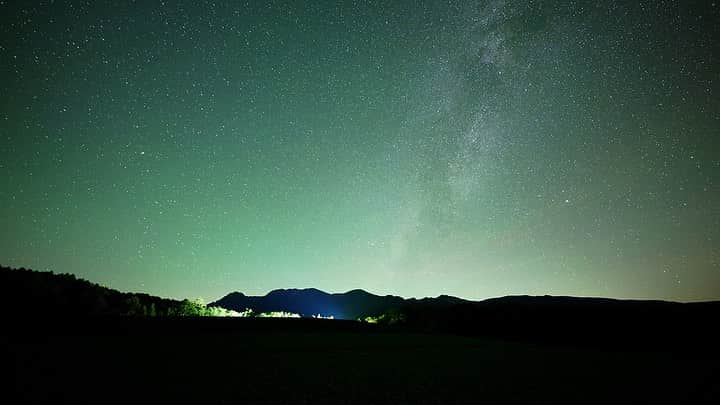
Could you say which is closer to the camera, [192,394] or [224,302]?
[192,394]

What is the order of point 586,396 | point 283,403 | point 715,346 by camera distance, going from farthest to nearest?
point 715,346, point 586,396, point 283,403

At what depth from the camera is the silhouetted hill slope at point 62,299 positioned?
1070 cm

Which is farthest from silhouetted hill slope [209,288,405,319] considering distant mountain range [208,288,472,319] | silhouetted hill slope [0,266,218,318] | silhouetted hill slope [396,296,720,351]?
silhouetted hill slope [0,266,218,318]

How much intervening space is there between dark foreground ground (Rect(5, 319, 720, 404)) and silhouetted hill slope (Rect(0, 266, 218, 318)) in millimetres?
2554

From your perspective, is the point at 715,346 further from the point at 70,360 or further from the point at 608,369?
the point at 70,360

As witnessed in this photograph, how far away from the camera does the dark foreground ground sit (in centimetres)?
411

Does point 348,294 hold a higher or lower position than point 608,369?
higher

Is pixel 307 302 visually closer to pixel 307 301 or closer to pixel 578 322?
pixel 307 301

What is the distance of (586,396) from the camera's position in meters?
4.70

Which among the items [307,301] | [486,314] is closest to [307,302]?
[307,301]

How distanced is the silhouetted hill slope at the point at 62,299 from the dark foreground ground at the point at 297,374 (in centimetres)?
255

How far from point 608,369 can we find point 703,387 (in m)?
1.63

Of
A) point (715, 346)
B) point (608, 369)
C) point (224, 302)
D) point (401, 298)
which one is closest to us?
point (608, 369)

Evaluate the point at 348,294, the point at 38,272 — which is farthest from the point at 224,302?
the point at 38,272
